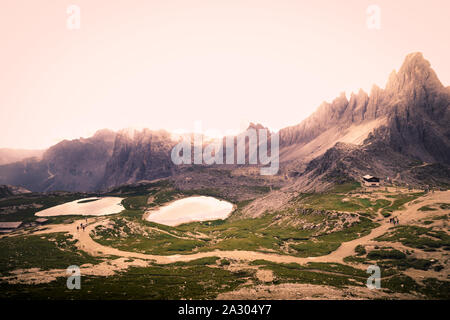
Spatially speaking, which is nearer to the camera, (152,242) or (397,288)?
(397,288)

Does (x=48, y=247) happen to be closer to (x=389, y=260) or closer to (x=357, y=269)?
(x=357, y=269)

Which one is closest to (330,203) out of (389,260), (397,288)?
(389,260)

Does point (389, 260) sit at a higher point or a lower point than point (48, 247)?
higher
